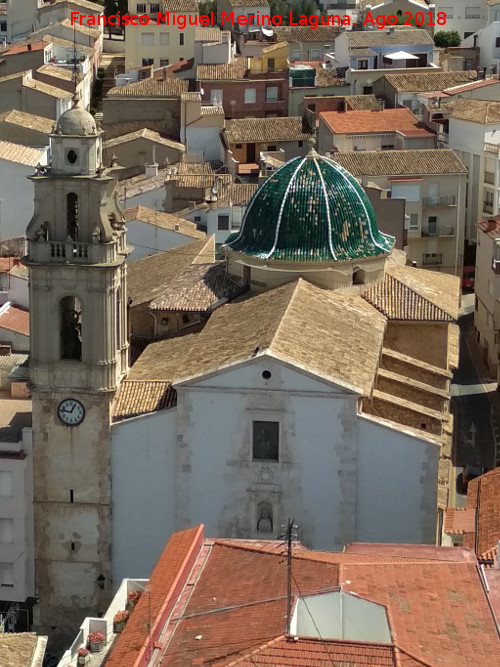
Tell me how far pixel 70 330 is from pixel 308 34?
232ft

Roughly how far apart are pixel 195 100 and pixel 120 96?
556 centimetres

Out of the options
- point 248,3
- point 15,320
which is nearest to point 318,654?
point 15,320

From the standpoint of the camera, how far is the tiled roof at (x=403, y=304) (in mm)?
48750

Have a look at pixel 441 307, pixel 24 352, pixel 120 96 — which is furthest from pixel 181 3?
pixel 441 307

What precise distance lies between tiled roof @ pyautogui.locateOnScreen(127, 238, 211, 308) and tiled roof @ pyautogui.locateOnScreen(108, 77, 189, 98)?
3014 cm

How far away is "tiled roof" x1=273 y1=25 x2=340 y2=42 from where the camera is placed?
111 meters

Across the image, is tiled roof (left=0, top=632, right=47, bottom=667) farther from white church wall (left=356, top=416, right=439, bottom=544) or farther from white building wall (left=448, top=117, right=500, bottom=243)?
white building wall (left=448, top=117, right=500, bottom=243)

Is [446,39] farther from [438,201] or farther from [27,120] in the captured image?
[27,120]

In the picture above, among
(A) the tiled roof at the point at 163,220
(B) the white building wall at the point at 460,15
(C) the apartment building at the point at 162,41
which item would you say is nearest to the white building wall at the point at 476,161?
(A) the tiled roof at the point at 163,220

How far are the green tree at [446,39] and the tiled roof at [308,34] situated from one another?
6.71 meters

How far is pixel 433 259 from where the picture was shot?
7744 cm

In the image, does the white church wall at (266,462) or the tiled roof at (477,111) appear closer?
the white church wall at (266,462)

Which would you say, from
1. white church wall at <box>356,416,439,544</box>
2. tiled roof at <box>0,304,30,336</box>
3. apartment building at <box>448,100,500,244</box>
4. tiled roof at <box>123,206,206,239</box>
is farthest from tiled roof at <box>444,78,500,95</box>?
white church wall at <box>356,416,439,544</box>

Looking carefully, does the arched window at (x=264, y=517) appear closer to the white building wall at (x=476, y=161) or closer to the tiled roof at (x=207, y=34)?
the white building wall at (x=476, y=161)
